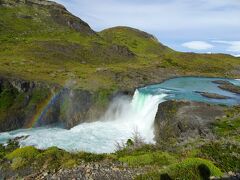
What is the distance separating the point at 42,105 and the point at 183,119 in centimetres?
2744

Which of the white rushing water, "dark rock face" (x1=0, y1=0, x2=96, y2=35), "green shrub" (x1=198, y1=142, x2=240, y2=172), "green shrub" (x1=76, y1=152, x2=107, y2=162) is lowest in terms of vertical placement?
the white rushing water

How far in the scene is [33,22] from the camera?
135875 mm

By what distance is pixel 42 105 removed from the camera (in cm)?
5381

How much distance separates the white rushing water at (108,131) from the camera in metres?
41.0

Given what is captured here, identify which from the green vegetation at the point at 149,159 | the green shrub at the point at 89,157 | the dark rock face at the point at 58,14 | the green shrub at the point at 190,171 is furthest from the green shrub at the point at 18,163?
the dark rock face at the point at 58,14

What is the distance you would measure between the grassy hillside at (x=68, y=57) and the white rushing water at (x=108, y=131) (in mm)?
7676

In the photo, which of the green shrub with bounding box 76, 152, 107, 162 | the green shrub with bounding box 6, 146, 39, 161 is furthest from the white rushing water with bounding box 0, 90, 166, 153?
the green shrub with bounding box 76, 152, 107, 162

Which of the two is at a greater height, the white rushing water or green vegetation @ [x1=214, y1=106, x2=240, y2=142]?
green vegetation @ [x1=214, y1=106, x2=240, y2=142]

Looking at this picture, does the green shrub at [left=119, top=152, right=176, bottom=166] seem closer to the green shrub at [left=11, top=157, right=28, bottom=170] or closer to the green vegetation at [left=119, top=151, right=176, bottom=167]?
the green vegetation at [left=119, top=151, right=176, bottom=167]

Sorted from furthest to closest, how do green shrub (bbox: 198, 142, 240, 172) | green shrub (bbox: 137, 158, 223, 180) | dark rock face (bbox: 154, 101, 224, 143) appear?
dark rock face (bbox: 154, 101, 224, 143), green shrub (bbox: 198, 142, 240, 172), green shrub (bbox: 137, 158, 223, 180)

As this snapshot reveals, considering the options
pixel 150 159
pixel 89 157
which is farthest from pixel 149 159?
pixel 89 157

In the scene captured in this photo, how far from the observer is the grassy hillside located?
68938 millimetres

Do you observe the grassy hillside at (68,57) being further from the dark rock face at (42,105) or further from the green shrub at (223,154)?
the green shrub at (223,154)

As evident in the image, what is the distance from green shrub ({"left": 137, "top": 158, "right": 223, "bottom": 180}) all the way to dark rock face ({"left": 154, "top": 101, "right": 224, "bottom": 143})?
56.4ft
